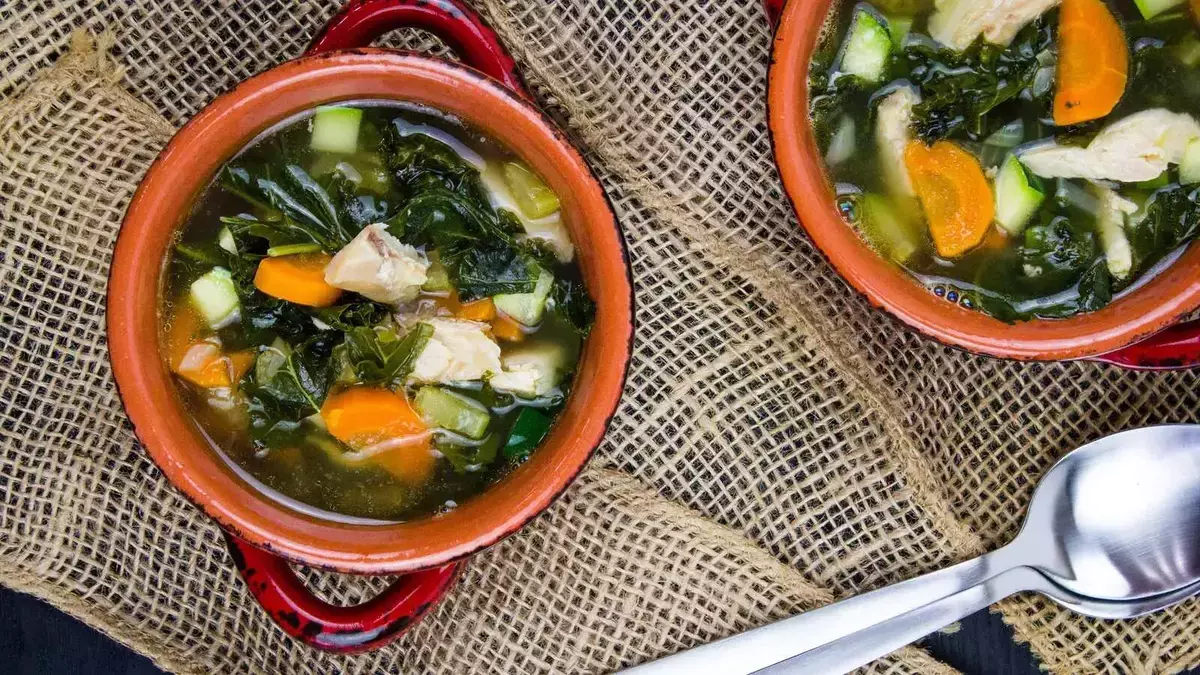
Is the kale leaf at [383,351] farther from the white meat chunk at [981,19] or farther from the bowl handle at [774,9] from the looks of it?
the white meat chunk at [981,19]

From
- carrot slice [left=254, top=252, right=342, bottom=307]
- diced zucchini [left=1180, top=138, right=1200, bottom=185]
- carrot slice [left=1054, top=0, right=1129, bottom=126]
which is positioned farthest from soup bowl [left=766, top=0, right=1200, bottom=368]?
carrot slice [left=254, top=252, right=342, bottom=307]

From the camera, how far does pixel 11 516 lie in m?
2.37

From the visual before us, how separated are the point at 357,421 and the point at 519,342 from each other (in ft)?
1.13

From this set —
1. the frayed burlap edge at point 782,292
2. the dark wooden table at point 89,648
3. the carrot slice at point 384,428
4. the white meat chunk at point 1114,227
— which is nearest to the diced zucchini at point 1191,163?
the white meat chunk at point 1114,227

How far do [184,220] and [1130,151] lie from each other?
1860 millimetres

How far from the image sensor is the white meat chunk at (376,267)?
178 cm

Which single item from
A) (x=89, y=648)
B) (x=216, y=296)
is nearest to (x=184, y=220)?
(x=216, y=296)

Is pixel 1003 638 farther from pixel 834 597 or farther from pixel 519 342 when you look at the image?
pixel 519 342

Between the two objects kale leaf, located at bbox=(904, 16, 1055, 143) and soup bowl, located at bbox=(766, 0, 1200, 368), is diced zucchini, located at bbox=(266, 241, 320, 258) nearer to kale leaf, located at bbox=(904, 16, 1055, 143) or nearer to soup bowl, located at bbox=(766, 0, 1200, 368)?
soup bowl, located at bbox=(766, 0, 1200, 368)

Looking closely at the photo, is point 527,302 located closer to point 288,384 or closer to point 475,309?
point 475,309

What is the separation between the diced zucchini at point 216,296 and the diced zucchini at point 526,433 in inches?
22.9

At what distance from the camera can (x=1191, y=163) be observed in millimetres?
2051

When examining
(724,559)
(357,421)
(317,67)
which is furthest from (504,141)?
(724,559)

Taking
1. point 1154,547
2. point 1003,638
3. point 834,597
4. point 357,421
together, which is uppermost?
point 357,421
